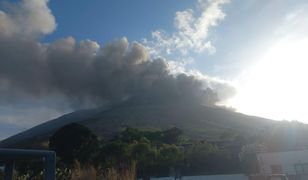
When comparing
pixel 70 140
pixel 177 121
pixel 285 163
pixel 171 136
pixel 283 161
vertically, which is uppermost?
pixel 177 121

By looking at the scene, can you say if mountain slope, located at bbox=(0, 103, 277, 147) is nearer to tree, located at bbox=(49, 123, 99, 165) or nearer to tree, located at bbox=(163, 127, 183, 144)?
tree, located at bbox=(163, 127, 183, 144)

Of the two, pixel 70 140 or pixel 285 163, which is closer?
pixel 285 163

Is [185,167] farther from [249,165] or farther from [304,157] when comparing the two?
[304,157]

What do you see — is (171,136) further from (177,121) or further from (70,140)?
(177,121)

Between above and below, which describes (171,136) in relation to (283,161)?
above

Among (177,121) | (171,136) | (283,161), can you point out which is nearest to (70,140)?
(171,136)

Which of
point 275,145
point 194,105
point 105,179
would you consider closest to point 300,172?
point 275,145
